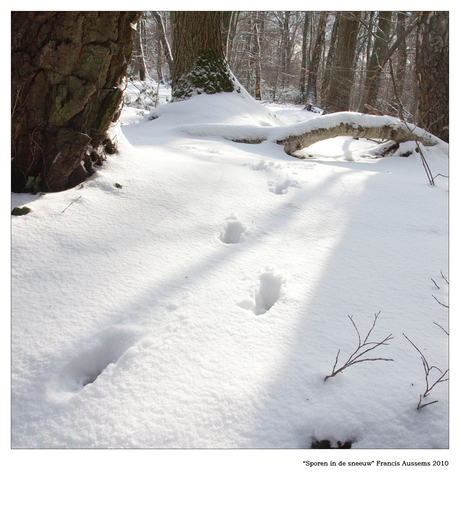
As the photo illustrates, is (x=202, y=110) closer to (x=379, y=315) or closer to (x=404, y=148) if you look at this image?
(x=404, y=148)

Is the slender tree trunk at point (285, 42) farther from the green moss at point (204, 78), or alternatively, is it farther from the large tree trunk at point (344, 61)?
the green moss at point (204, 78)

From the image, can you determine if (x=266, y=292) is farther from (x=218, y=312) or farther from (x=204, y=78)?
(x=204, y=78)

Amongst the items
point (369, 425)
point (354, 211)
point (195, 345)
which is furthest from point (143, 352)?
point (354, 211)

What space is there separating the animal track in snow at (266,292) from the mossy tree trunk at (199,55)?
4158mm

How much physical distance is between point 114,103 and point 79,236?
85 cm

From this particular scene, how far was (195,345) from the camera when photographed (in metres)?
1.08

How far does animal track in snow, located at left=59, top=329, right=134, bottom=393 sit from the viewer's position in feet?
3.31

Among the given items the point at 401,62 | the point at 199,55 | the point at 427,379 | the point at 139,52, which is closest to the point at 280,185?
the point at 427,379

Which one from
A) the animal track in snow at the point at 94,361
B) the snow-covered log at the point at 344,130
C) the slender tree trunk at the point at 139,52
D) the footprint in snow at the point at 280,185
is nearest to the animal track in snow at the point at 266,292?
the animal track in snow at the point at 94,361

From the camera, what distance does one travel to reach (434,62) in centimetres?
389

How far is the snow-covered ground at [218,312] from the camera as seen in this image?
2.89ft

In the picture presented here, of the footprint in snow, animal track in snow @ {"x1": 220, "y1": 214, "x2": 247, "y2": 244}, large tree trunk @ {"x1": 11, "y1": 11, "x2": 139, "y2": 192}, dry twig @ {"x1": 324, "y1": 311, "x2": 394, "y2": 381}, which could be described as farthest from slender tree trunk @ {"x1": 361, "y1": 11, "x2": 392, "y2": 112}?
dry twig @ {"x1": 324, "y1": 311, "x2": 394, "y2": 381}

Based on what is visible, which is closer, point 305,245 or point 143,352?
point 143,352

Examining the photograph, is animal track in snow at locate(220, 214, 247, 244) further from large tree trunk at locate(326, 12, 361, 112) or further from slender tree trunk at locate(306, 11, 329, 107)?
slender tree trunk at locate(306, 11, 329, 107)
